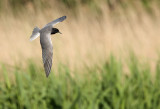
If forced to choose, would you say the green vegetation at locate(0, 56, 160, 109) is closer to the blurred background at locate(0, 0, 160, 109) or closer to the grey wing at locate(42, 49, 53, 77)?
the blurred background at locate(0, 0, 160, 109)

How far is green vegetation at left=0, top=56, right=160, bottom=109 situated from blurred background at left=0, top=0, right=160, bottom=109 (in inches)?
0.5

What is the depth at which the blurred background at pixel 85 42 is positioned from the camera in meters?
3.77

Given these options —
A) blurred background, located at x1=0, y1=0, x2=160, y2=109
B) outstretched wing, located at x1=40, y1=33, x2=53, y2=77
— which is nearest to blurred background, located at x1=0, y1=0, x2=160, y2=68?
blurred background, located at x1=0, y1=0, x2=160, y2=109

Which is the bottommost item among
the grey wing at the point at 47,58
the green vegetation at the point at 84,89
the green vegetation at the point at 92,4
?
the green vegetation at the point at 84,89

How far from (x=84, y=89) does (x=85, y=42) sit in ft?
6.23

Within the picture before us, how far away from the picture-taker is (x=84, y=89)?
3.52 metres

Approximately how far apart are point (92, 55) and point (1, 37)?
1836mm

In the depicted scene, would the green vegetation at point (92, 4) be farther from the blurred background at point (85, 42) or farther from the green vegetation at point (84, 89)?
the green vegetation at point (84, 89)

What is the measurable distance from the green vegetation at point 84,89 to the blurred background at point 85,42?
0.01 metres

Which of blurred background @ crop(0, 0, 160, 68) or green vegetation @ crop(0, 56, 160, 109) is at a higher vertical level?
blurred background @ crop(0, 0, 160, 68)

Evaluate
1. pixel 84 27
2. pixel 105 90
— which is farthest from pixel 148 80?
pixel 84 27

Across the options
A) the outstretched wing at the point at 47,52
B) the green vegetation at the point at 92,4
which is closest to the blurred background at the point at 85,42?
the green vegetation at the point at 92,4

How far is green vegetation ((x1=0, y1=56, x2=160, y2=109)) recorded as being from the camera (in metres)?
3.36

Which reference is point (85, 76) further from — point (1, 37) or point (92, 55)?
point (1, 37)
